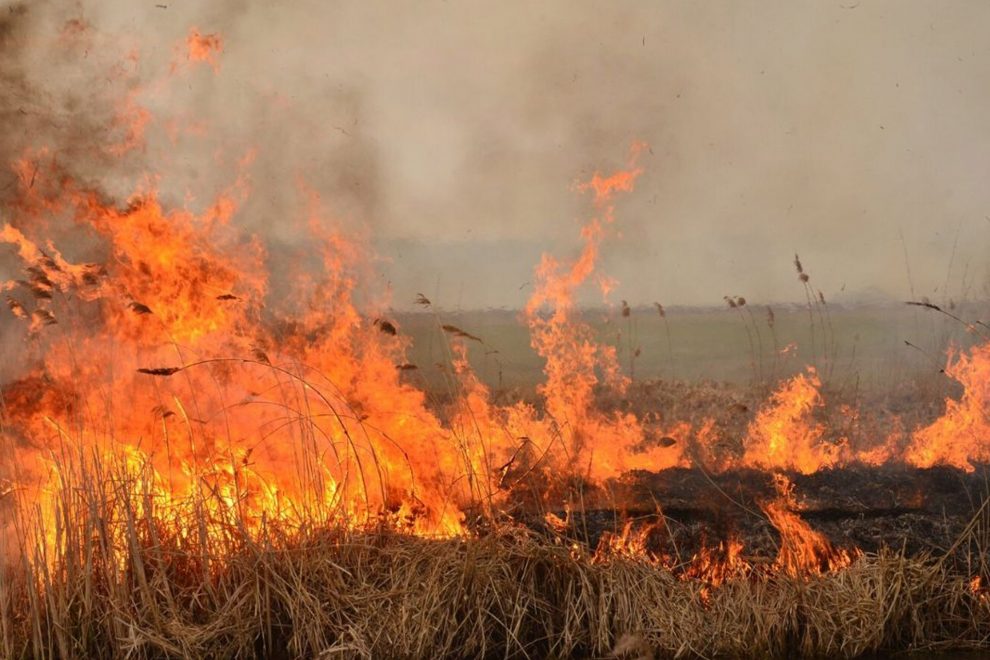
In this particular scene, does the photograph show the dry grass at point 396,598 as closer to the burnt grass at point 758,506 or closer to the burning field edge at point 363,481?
the burning field edge at point 363,481

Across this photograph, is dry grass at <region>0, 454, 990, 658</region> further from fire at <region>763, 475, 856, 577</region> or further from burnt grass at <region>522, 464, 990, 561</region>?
burnt grass at <region>522, 464, 990, 561</region>

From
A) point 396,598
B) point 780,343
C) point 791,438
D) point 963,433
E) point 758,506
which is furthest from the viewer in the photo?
point 780,343

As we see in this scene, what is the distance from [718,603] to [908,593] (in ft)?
3.80

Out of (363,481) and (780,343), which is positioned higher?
(780,343)

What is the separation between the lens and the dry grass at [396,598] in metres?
5.76

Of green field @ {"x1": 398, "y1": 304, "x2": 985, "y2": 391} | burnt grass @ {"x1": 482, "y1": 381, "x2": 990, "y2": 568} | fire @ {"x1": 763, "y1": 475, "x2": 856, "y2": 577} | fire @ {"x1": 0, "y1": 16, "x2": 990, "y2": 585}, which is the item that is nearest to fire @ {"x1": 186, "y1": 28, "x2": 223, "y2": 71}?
fire @ {"x1": 0, "y1": 16, "x2": 990, "y2": 585}

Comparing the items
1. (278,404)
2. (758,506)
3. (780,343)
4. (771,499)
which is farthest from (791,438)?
(278,404)

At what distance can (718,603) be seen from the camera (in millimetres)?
5992

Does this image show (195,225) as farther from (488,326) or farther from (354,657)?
(354,657)

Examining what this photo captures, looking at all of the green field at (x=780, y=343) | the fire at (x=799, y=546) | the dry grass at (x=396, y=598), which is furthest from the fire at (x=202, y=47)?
the fire at (x=799, y=546)

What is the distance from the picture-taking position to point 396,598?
5.94 m

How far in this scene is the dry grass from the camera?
5762mm

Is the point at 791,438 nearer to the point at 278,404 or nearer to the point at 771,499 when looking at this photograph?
the point at 771,499

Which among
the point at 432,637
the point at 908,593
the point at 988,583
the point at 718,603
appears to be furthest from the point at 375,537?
the point at 988,583
